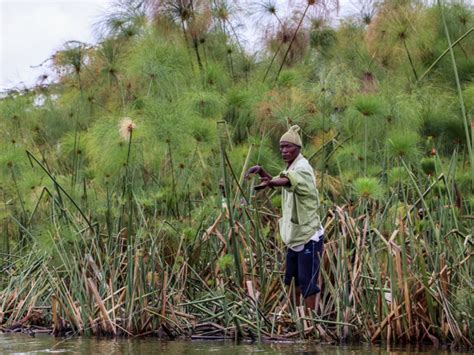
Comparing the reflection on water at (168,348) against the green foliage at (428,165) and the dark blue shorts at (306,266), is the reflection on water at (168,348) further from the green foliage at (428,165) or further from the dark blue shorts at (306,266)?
the green foliage at (428,165)

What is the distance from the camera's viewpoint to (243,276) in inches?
277

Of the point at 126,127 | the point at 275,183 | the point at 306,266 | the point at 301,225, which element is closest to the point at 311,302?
the point at 306,266

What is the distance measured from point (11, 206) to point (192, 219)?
102 inches

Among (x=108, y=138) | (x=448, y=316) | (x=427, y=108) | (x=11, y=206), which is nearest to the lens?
(x=448, y=316)

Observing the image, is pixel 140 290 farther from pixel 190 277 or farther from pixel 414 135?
pixel 414 135

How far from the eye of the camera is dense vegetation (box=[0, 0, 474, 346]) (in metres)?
6.37

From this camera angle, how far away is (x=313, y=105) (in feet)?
26.2

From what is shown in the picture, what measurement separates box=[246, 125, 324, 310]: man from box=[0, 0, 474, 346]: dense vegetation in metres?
0.14

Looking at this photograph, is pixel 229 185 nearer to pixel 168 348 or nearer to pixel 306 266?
pixel 306 266

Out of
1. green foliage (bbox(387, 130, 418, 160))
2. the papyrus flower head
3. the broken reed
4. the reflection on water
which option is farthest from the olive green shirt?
the papyrus flower head

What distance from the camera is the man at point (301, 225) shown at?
654cm

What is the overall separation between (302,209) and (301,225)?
11 cm

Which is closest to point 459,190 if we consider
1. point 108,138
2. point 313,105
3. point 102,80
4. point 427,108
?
point 427,108

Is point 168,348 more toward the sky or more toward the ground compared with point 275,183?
more toward the ground
